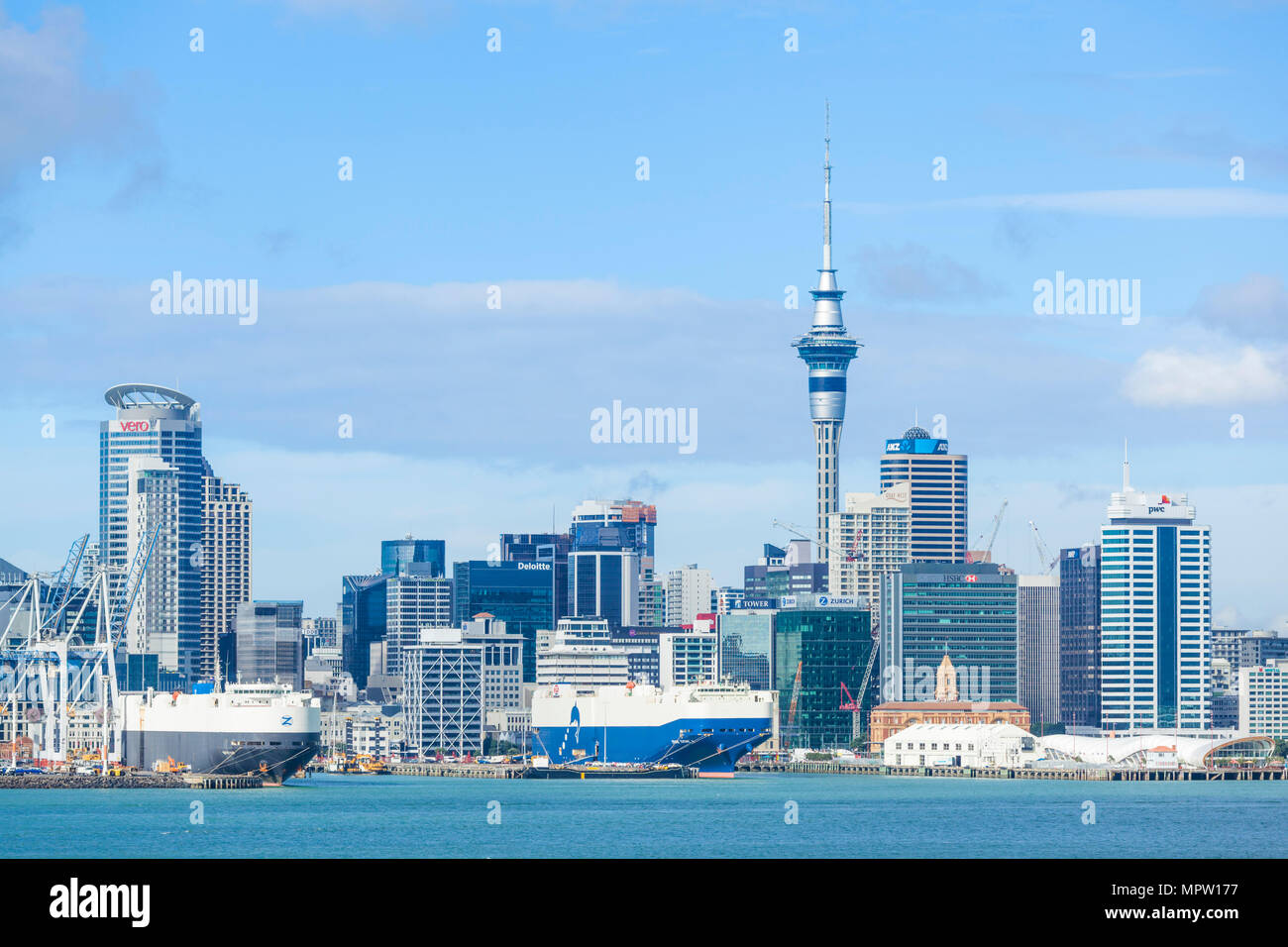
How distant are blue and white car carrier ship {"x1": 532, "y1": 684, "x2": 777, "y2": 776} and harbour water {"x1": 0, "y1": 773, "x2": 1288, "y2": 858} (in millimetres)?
14292

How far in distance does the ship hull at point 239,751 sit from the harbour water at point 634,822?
8.35 ft

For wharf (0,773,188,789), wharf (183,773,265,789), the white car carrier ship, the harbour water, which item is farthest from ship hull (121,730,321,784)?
the harbour water

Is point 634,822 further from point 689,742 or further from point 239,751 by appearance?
point 689,742

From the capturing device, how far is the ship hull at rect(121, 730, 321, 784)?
14775cm

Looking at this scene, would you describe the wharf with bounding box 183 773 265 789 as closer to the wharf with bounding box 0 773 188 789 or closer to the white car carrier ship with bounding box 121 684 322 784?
the white car carrier ship with bounding box 121 684 322 784

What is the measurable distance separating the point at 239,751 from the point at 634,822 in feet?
174

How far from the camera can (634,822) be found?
10269 cm

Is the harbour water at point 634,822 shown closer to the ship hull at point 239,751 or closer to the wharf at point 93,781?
the ship hull at point 239,751

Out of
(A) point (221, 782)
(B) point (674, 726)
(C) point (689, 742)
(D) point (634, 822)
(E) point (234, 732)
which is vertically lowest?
(A) point (221, 782)

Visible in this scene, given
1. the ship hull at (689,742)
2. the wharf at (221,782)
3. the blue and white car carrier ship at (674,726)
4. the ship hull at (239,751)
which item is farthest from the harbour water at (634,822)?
the blue and white car carrier ship at (674,726)

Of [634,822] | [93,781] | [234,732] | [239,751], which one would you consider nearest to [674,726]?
[239,751]
